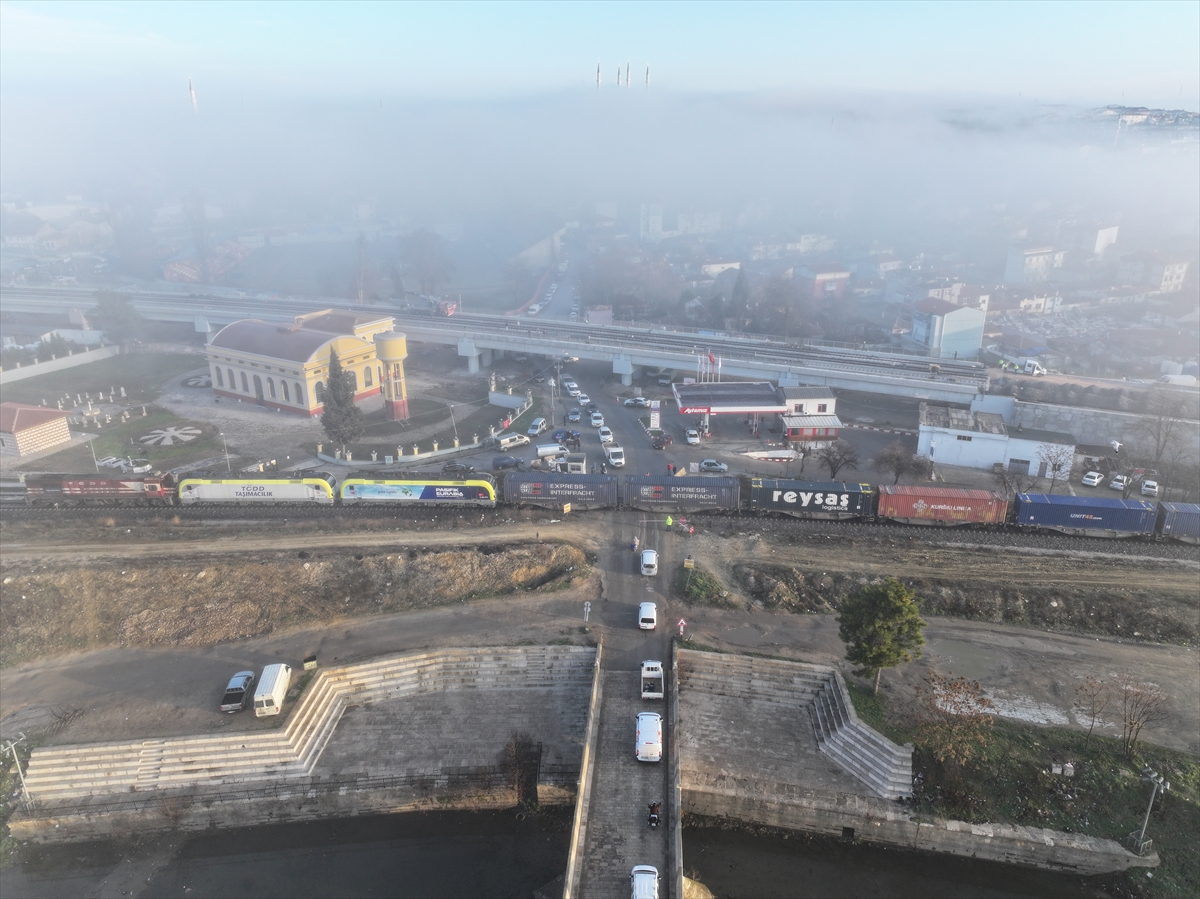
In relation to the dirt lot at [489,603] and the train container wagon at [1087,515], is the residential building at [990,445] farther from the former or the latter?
the dirt lot at [489,603]

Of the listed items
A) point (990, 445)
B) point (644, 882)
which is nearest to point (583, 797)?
point (644, 882)

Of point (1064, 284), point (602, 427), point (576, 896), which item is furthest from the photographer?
point (1064, 284)

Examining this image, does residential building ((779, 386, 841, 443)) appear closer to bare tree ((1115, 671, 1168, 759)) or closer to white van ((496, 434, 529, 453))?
white van ((496, 434, 529, 453))

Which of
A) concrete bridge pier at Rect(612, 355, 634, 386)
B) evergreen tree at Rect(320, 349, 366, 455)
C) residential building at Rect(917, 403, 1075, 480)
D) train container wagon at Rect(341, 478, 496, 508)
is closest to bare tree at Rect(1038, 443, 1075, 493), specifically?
residential building at Rect(917, 403, 1075, 480)

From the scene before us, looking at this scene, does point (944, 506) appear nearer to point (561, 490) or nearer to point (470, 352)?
point (561, 490)

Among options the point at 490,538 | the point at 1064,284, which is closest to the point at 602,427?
the point at 490,538

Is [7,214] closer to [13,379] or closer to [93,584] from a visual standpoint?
[13,379]
